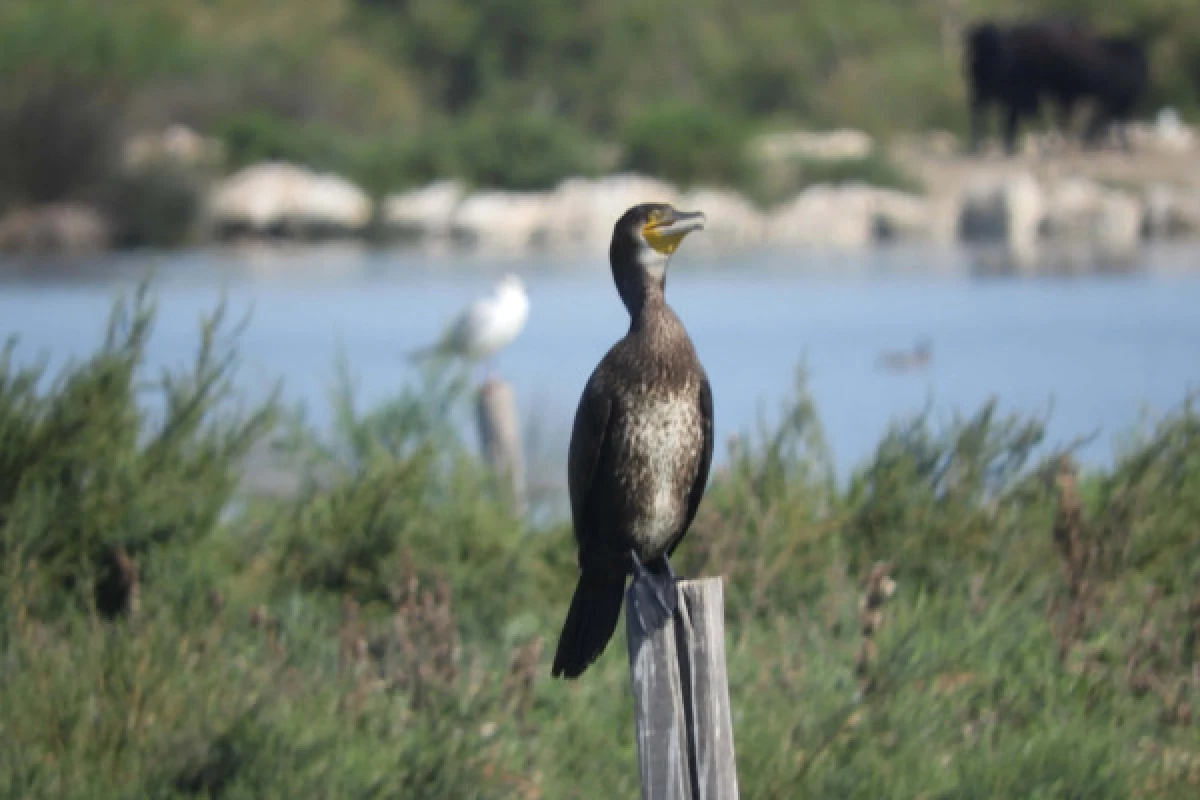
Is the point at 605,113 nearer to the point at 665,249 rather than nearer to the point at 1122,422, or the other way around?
the point at 1122,422

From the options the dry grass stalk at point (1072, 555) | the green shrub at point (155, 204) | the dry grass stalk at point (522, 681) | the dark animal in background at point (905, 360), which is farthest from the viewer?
the green shrub at point (155, 204)

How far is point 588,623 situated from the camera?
3914 mm

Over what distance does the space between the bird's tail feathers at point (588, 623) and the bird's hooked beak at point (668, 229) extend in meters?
0.64

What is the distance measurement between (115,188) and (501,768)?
2194cm

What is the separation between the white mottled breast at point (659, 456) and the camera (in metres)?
3.83

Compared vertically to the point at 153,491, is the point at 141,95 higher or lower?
higher

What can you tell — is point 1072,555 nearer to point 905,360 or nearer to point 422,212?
point 905,360

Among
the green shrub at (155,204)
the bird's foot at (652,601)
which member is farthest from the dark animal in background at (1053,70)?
the bird's foot at (652,601)

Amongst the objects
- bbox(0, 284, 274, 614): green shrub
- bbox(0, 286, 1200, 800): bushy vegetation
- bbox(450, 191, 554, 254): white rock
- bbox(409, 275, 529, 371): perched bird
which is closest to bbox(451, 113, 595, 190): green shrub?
bbox(450, 191, 554, 254): white rock

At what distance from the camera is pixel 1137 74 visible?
92.9 feet

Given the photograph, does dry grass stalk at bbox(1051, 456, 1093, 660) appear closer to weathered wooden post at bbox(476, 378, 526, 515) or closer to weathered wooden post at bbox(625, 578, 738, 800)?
weathered wooden post at bbox(476, 378, 526, 515)

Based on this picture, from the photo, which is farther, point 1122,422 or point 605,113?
point 605,113

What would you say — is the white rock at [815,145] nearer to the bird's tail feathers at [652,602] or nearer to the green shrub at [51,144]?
the green shrub at [51,144]

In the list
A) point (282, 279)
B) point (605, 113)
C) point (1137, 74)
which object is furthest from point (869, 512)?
point (605, 113)
